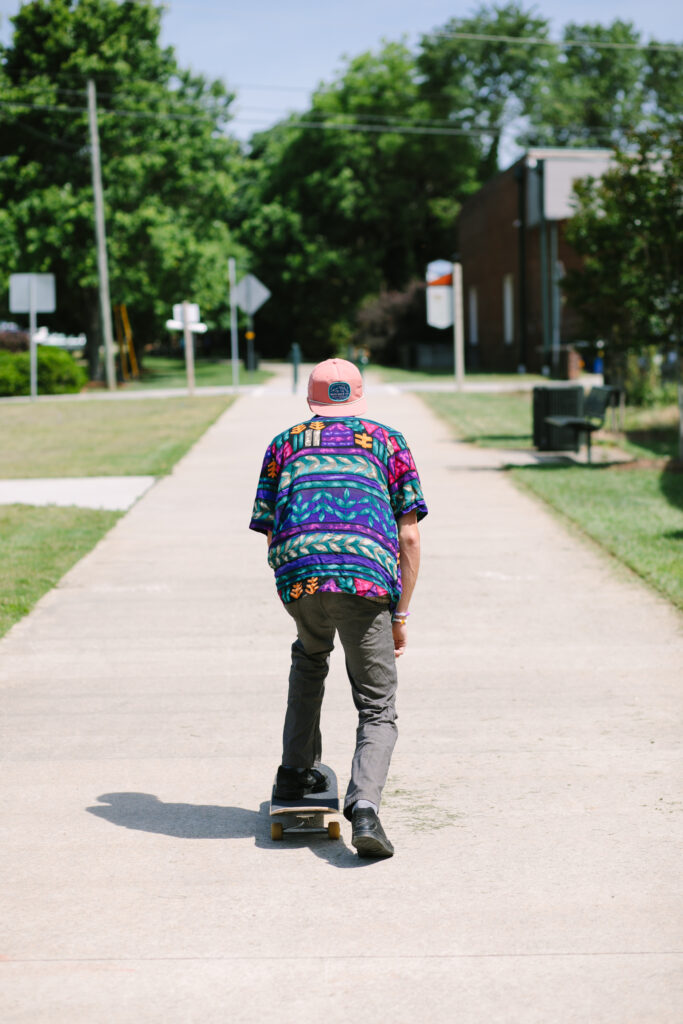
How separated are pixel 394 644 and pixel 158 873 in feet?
3.70

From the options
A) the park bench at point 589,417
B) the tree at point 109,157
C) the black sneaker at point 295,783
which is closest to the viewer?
the black sneaker at point 295,783

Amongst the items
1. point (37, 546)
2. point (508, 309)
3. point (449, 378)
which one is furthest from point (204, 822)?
point (508, 309)

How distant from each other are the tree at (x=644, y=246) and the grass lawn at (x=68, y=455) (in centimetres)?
613

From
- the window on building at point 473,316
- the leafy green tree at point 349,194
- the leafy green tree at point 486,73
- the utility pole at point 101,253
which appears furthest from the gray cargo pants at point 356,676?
the leafy green tree at point 486,73

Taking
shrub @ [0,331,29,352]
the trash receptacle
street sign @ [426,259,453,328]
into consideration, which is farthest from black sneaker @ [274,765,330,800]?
shrub @ [0,331,29,352]

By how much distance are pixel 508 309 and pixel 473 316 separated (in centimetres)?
741

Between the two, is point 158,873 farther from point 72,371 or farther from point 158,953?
point 72,371

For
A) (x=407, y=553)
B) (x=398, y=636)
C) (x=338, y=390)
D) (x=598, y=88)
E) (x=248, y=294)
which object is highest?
(x=598, y=88)

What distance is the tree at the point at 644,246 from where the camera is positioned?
1575 cm

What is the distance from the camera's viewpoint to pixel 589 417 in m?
17.6

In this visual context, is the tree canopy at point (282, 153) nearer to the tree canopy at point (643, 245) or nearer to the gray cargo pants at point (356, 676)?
the tree canopy at point (643, 245)

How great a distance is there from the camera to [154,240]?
140 feet

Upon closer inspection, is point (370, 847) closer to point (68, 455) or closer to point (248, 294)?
point (68, 455)

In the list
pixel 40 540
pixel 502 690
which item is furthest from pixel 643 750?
pixel 40 540
